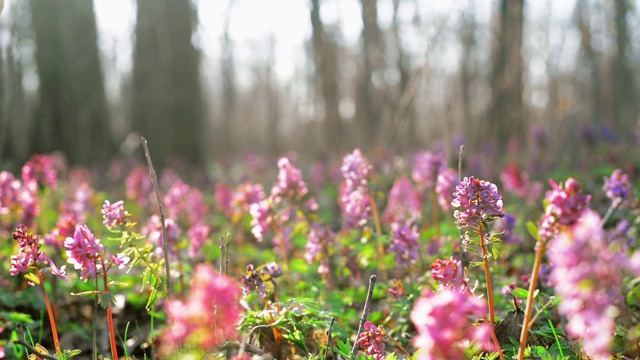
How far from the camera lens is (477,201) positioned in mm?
1797

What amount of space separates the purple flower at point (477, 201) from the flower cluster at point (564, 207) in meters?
0.40

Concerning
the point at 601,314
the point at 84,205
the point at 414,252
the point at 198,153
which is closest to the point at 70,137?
the point at 198,153

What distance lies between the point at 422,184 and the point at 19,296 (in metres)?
2.78

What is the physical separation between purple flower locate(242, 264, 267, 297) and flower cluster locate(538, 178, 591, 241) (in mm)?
1080

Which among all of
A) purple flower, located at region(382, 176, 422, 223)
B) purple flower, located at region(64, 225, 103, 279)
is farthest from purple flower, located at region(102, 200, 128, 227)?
purple flower, located at region(382, 176, 422, 223)

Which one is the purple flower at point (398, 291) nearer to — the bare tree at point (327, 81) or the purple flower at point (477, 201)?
the purple flower at point (477, 201)

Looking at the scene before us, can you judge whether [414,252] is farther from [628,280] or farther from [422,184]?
[422,184]

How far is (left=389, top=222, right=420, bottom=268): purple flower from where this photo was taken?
2764 millimetres

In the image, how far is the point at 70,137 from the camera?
12500 mm

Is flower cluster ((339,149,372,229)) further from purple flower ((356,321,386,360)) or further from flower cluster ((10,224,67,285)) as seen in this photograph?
flower cluster ((10,224,67,285))

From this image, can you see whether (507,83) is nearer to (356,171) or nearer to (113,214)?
(356,171)

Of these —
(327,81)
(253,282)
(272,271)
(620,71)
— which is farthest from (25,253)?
(620,71)

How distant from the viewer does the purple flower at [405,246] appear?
9.07ft

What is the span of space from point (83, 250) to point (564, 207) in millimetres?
1489
